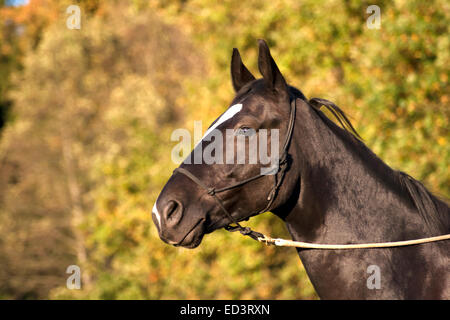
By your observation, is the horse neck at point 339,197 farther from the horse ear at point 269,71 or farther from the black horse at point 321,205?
the horse ear at point 269,71

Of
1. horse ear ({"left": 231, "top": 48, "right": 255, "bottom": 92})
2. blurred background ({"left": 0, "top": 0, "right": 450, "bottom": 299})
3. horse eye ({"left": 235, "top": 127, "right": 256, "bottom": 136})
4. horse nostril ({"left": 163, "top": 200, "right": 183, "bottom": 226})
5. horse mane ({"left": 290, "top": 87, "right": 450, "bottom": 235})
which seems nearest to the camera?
horse nostril ({"left": 163, "top": 200, "right": 183, "bottom": 226})

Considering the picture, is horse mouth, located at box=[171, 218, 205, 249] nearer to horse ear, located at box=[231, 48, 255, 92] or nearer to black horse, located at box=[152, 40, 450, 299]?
black horse, located at box=[152, 40, 450, 299]

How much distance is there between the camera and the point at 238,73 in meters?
2.99

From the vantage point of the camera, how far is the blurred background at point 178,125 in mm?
6684

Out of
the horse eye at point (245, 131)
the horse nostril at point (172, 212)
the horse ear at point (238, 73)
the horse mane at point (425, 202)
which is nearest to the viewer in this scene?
the horse nostril at point (172, 212)

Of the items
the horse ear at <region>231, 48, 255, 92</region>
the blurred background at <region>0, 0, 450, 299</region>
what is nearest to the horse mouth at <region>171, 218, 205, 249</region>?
the horse ear at <region>231, 48, 255, 92</region>

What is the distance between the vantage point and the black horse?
8.13 ft

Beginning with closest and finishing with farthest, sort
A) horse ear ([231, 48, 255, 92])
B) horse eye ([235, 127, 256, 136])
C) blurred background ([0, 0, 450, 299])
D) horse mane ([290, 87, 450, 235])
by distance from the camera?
horse eye ([235, 127, 256, 136]) → horse mane ([290, 87, 450, 235]) → horse ear ([231, 48, 255, 92]) → blurred background ([0, 0, 450, 299])

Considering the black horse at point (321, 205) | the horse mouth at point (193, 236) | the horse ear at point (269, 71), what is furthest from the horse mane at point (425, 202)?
the horse mouth at point (193, 236)

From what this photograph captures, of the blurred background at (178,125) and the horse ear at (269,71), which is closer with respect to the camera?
the horse ear at (269,71)

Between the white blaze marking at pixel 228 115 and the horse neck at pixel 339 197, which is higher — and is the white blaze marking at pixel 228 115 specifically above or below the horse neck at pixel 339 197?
above

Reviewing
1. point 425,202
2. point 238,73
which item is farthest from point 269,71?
point 425,202

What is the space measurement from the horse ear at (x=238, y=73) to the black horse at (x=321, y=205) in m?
0.29
